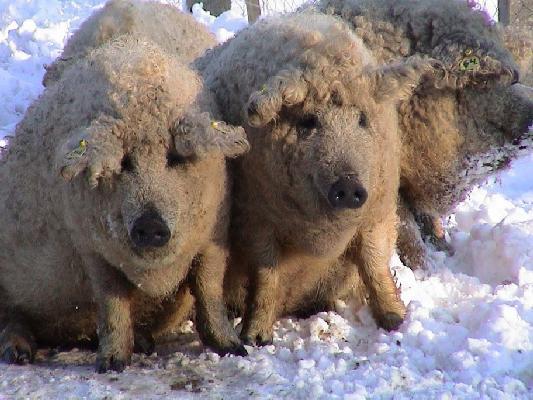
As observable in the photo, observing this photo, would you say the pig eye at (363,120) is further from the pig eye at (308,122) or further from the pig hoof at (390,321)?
Answer: the pig hoof at (390,321)

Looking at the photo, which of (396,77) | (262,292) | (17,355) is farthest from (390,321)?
(17,355)

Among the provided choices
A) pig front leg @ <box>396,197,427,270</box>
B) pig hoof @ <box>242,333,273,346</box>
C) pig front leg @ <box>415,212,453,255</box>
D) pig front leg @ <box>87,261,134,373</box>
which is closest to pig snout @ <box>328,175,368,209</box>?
pig hoof @ <box>242,333,273,346</box>

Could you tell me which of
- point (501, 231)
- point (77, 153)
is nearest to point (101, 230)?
point (77, 153)

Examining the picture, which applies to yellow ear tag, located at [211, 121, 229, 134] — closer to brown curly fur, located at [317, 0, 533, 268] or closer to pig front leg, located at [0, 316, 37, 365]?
brown curly fur, located at [317, 0, 533, 268]

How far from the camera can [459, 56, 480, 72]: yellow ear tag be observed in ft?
17.4

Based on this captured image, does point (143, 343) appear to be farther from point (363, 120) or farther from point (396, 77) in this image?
point (396, 77)

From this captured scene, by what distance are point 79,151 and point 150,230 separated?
1.55ft

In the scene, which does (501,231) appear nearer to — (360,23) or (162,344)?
(360,23)

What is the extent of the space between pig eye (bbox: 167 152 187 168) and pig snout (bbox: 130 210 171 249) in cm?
31

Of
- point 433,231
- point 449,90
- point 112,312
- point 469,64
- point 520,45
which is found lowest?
point 112,312

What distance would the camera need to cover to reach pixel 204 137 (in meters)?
4.27

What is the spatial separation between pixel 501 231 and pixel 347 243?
58.9 inches

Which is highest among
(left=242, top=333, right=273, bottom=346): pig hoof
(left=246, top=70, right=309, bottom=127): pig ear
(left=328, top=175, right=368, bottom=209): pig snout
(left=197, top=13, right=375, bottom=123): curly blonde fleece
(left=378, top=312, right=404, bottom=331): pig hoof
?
(left=197, top=13, right=375, bottom=123): curly blonde fleece

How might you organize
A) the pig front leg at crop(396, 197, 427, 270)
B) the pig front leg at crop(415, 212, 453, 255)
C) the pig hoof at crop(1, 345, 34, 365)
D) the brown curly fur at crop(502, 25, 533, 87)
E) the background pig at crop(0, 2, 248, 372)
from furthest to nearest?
1. the pig front leg at crop(415, 212, 453, 255)
2. the pig front leg at crop(396, 197, 427, 270)
3. the brown curly fur at crop(502, 25, 533, 87)
4. the pig hoof at crop(1, 345, 34, 365)
5. the background pig at crop(0, 2, 248, 372)
